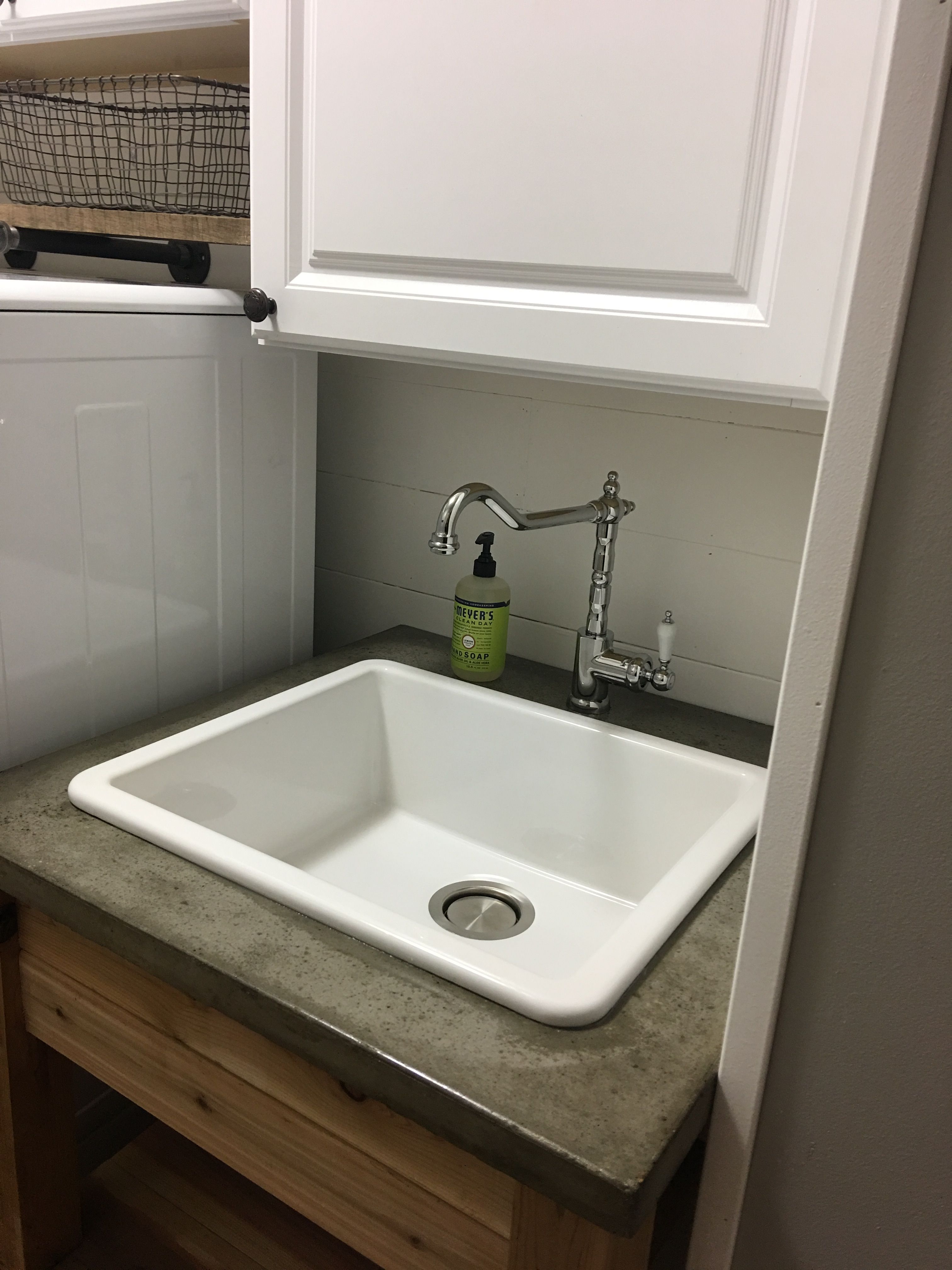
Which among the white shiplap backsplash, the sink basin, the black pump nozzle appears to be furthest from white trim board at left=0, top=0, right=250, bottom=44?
the sink basin

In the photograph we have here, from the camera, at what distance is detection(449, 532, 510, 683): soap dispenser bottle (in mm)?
1279

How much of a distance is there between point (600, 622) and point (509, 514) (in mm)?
196

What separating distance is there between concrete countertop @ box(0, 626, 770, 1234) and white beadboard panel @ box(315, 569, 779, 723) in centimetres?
35

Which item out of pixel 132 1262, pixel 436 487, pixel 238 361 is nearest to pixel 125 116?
pixel 238 361

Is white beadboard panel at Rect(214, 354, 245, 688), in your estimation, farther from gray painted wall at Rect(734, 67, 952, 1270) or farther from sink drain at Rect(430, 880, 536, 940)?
gray painted wall at Rect(734, 67, 952, 1270)

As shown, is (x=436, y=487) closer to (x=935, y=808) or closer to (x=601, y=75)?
(x=601, y=75)

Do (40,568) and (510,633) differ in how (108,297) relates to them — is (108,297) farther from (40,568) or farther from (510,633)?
(510,633)

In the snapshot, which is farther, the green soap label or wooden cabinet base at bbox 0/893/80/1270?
the green soap label

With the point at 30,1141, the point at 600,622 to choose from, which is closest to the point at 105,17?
the point at 600,622

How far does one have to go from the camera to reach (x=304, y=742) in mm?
1200

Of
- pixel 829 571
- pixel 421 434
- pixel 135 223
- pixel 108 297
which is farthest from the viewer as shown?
pixel 421 434

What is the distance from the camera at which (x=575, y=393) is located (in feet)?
4.17

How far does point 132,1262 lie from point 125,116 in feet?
5.05

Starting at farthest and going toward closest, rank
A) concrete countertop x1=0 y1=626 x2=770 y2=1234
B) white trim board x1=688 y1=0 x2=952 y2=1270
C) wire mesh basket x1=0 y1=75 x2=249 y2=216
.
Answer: wire mesh basket x1=0 y1=75 x2=249 y2=216 → concrete countertop x1=0 y1=626 x2=770 y2=1234 → white trim board x1=688 y1=0 x2=952 y2=1270
